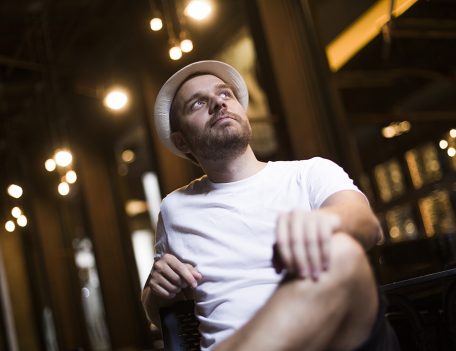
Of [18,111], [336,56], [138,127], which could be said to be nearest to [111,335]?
[138,127]

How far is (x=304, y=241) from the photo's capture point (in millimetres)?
1172

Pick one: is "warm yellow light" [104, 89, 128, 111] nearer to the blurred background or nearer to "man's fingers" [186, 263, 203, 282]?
the blurred background

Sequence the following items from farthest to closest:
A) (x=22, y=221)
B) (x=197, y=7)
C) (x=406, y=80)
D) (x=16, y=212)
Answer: (x=16, y=212)
(x=22, y=221)
(x=406, y=80)
(x=197, y=7)

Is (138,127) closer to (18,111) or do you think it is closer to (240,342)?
(18,111)

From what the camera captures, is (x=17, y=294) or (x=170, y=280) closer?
(x=170, y=280)

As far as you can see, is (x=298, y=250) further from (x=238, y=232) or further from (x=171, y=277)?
(x=171, y=277)

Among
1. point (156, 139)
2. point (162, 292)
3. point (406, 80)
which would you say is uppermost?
point (156, 139)

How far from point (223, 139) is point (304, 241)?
0.83m

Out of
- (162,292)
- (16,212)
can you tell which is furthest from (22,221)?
(162,292)

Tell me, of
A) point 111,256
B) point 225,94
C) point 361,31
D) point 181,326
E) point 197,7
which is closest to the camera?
point 181,326

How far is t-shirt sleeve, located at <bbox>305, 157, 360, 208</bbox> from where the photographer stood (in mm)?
1641

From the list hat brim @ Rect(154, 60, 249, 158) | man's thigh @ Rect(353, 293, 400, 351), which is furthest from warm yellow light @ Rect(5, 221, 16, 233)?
man's thigh @ Rect(353, 293, 400, 351)

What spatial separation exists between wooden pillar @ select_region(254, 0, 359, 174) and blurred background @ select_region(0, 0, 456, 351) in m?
0.01

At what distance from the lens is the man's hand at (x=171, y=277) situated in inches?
66.1
